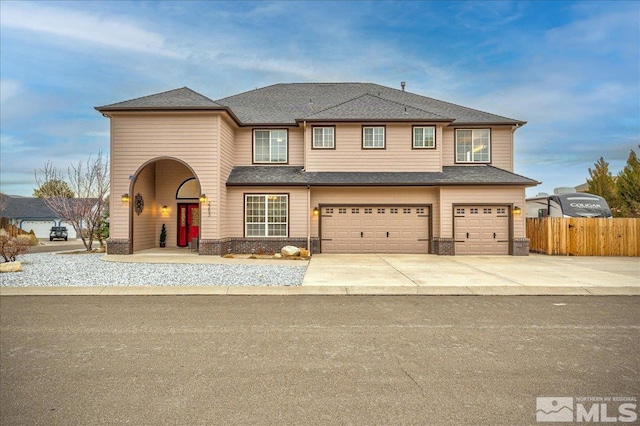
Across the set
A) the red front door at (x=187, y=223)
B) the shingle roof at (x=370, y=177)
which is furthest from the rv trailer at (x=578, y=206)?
the red front door at (x=187, y=223)

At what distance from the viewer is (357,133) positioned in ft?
58.9

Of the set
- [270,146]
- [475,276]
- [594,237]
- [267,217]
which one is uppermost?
[270,146]

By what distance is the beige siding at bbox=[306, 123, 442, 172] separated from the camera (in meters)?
17.9

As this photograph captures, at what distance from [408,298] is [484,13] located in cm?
2092

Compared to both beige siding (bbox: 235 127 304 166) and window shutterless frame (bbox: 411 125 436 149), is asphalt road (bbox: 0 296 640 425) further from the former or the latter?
beige siding (bbox: 235 127 304 166)

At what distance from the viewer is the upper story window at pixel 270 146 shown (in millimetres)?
18516

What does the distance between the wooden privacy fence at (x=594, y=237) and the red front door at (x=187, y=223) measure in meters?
18.2

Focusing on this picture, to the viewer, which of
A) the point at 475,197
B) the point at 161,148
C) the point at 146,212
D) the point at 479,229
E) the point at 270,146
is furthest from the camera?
the point at 270,146

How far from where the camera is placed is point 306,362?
4238 mm

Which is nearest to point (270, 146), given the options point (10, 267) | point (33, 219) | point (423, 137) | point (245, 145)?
point (245, 145)

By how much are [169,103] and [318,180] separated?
7.55m

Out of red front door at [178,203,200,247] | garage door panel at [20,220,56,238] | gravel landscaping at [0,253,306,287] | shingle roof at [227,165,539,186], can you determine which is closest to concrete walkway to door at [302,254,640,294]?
gravel landscaping at [0,253,306,287]

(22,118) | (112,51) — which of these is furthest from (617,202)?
(22,118)

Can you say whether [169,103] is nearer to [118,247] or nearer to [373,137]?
[118,247]
